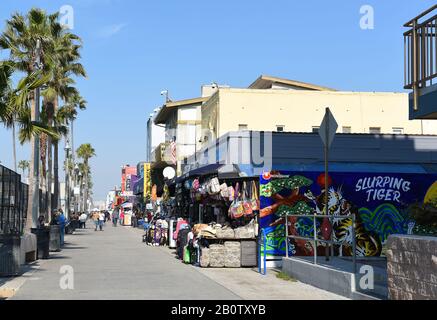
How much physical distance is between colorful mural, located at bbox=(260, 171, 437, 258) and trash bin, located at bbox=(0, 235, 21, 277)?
636cm

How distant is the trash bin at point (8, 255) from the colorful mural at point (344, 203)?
636 cm

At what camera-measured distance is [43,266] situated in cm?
1748

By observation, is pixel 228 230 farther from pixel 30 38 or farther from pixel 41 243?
pixel 30 38

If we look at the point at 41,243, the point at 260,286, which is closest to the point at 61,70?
the point at 41,243

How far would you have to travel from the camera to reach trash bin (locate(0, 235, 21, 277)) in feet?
46.5

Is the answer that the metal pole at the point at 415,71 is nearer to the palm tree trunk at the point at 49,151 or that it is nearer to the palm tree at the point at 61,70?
the palm tree at the point at 61,70

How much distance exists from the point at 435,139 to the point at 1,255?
15436 millimetres

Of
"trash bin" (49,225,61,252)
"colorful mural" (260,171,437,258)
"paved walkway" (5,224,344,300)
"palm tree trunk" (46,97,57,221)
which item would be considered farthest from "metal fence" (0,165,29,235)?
"palm tree trunk" (46,97,57,221)

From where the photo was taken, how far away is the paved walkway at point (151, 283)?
11.4 metres

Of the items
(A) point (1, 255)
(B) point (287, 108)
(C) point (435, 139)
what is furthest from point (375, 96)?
(A) point (1, 255)

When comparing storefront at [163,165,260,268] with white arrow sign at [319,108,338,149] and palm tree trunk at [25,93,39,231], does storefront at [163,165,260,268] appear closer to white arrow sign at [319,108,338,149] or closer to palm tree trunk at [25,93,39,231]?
white arrow sign at [319,108,338,149]

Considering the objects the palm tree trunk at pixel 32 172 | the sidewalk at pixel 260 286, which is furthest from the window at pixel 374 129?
the sidewalk at pixel 260 286

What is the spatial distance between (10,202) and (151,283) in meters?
7.76

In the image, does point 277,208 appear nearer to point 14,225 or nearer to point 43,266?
point 43,266
